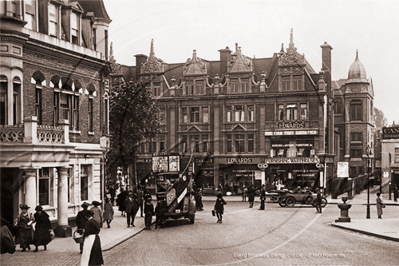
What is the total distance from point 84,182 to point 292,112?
25.5 metres

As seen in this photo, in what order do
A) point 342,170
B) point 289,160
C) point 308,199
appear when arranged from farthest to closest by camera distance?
1. point 289,160
2. point 342,170
3. point 308,199

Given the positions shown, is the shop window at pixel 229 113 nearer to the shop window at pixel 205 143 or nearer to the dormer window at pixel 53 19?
the shop window at pixel 205 143

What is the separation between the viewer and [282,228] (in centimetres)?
2503

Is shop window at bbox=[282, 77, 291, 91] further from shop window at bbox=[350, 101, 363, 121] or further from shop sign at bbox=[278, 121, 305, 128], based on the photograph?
shop window at bbox=[350, 101, 363, 121]

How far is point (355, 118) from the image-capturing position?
65000 millimetres

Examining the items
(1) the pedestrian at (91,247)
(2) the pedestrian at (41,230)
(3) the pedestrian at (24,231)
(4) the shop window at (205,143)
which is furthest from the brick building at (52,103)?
(4) the shop window at (205,143)

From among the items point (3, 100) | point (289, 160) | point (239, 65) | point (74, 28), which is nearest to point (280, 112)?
point (289, 160)

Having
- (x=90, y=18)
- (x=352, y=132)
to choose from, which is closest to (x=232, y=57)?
(x=352, y=132)

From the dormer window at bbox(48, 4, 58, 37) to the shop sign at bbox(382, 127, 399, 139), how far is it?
42.0 metres

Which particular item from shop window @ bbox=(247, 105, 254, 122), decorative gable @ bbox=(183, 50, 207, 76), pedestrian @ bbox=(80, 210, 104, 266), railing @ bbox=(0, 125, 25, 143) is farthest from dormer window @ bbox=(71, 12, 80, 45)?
decorative gable @ bbox=(183, 50, 207, 76)

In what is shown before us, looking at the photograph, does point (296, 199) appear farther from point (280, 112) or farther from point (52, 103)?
point (52, 103)

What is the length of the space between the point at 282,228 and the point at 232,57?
3152 centimetres

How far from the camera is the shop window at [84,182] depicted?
27750 mm

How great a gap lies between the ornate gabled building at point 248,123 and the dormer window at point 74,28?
73.4 feet
